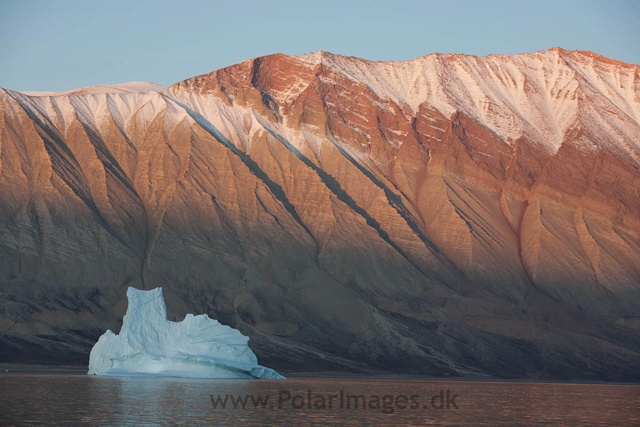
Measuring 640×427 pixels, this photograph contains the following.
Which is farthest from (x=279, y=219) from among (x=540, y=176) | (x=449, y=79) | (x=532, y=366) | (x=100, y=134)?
(x=449, y=79)

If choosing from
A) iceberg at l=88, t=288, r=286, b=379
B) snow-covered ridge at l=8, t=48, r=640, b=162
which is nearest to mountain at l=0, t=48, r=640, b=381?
snow-covered ridge at l=8, t=48, r=640, b=162

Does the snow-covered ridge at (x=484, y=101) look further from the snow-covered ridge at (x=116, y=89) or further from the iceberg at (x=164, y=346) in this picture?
the iceberg at (x=164, y=346)

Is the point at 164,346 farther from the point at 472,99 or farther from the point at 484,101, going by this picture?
the point at 472,99

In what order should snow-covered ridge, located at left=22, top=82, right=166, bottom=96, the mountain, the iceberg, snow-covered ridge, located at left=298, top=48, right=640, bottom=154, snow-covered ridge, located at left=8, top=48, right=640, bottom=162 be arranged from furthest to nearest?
snow-covered ridge, located at left=298, top=48, right=640, bottom=154 < snow-covered ridge, located at left=8, top=48, right=640, bottom=162 < snow-covered ridge, located at left=22, top=82, right=166, bottom=96 < the mountain < the iceberg

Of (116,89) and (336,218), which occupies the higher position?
(116,89)

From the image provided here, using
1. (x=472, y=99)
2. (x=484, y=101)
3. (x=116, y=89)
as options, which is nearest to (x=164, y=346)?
(x=116, y=89)

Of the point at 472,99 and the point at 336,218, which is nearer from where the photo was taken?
the point at 336,218

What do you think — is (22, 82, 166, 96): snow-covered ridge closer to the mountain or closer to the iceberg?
the mountain
